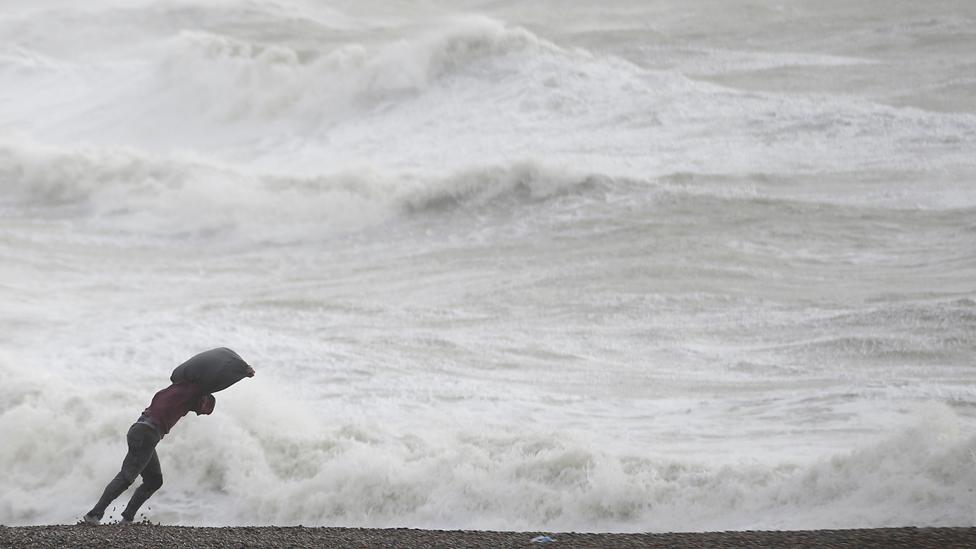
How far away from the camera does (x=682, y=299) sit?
15492 millimetres

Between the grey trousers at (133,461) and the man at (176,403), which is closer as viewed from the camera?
the man at (176,403)

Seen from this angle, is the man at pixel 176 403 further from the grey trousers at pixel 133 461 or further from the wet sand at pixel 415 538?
the wet sand at pixel 415 538

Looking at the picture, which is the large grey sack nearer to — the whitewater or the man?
the man

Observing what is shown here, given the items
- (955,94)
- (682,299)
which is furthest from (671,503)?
(955,94)

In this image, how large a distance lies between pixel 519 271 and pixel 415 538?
10.4 meters

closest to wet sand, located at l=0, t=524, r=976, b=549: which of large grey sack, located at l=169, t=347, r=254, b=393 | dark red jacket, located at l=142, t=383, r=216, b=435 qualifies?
dark red jacket, located at l=142, t=383, r=216, b=435

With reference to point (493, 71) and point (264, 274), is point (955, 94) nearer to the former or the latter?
point (493, 71)

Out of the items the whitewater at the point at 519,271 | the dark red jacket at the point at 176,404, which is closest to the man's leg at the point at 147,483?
the dark red jacket at the point at 176,404

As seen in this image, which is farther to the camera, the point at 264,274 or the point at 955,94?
the point at 955,94

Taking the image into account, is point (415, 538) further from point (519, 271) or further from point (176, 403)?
point (519, 271)

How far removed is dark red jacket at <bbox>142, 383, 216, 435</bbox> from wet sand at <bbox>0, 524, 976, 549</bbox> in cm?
58

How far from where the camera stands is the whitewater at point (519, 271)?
376 inches

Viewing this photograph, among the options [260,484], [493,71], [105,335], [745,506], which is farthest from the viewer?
[493,71]

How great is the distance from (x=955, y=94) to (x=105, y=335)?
675 inches
